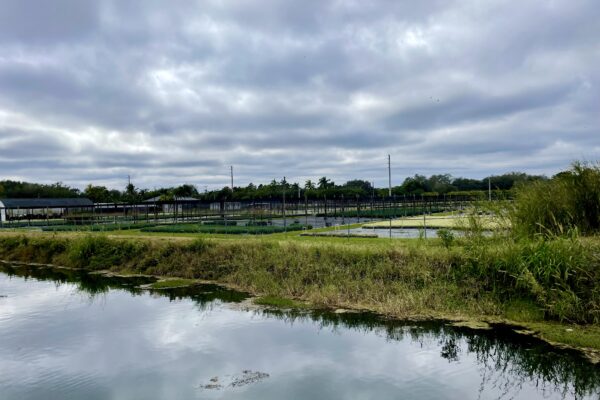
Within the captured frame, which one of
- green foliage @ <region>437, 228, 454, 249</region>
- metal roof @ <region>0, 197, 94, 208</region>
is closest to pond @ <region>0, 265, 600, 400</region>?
green foliage @ <region>437, 228, 454, 249</region>

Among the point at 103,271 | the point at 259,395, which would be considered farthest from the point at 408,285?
the point at 103,271

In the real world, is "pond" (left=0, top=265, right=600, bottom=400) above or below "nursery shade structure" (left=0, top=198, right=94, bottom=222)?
below

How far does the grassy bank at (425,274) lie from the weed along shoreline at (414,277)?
0.08ft

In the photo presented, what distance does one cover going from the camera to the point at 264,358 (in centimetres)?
1074

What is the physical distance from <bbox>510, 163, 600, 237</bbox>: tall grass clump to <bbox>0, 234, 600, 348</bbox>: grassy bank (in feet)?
4.16

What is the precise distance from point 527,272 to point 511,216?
128 inches

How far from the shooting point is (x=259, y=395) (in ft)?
29.0

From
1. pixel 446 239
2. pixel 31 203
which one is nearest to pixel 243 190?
pixel 31 203

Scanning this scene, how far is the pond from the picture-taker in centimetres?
912

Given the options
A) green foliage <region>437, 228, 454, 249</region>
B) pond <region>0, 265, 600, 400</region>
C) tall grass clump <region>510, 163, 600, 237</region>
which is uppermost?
tall grass clump <region>510, 163, 600, 237</region>

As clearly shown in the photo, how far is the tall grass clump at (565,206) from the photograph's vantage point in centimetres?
1436

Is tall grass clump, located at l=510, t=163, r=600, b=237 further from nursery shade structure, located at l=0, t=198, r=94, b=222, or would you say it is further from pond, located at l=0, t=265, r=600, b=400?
nursery shade structure, located at l=0, t=198, r=94, b=222

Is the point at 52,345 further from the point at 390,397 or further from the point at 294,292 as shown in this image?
the point at 390,397

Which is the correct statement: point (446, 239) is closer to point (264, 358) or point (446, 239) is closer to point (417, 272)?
point (417, 272)
